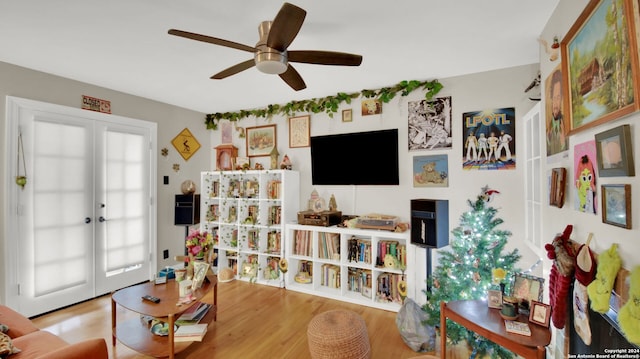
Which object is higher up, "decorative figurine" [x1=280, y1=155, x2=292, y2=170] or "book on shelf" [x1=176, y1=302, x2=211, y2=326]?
"decorative figurine" [x1=280, y1=155, x2=292, y2=170]

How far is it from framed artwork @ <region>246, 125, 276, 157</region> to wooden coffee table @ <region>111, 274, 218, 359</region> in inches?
81.6

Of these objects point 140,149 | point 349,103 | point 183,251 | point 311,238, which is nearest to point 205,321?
point 311,238

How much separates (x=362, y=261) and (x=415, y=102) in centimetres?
193

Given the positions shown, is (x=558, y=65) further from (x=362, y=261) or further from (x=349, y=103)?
(x=362, y=261)

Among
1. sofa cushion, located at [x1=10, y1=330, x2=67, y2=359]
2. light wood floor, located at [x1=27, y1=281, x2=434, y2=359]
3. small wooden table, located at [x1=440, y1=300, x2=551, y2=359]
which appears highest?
small wooden table, located at [x1=440, y1=300, x2=551, y2=359]

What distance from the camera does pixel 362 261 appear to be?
3199 mm

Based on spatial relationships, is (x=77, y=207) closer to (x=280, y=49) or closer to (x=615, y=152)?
(x=280, y=49)

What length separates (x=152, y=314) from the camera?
6.52 feet

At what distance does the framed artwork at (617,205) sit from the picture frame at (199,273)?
2.63 metres

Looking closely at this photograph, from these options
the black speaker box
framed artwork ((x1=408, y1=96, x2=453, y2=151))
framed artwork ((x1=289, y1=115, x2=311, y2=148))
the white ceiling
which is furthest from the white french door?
framed artwork ((x1=408, y1=96, x2=453, y2=151))

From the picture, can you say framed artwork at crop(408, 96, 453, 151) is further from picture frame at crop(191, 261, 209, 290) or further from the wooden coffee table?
the wooden coffee table

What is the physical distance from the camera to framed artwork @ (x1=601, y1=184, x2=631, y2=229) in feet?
3.32

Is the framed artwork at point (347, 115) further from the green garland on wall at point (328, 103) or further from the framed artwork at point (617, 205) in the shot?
the framed artwork at point (617, 205)

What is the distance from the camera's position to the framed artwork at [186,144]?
415 cm
